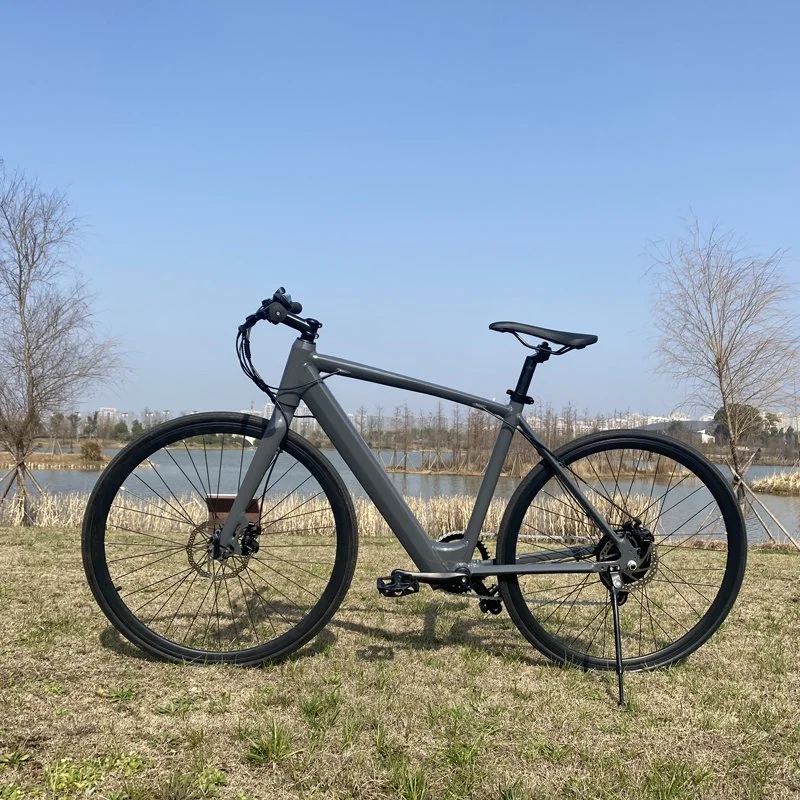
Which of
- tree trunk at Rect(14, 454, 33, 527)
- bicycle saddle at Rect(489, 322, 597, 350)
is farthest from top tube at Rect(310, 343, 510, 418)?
tree trunk at Rect(14, 454, 33, 527)

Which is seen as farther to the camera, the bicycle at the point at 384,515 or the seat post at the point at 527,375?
the seat post at the point at 527,375

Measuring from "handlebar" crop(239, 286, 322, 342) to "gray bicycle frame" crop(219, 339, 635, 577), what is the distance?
0.19 ft

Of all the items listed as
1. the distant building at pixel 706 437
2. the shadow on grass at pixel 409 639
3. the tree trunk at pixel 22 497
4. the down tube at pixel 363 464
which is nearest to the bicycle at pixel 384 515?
the down tube at pixel 363 464

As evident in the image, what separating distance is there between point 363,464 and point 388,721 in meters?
1.05

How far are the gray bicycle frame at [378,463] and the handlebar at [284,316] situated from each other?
0.19 feet

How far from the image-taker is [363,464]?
2.73m

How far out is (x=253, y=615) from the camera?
322 centimetres

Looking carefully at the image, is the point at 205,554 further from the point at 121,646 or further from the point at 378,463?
the point at 378,463

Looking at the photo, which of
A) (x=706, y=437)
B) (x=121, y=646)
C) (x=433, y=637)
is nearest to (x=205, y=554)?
(x=121, y=646)

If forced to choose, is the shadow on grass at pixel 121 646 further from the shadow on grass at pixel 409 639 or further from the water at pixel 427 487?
the water at pixel 427 487

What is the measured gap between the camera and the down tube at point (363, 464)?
2688 millimetres

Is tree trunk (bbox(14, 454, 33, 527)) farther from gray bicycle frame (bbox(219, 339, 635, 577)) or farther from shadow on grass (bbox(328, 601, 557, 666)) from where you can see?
gray bicycle frame (bbox(219, 339, 635, 577))

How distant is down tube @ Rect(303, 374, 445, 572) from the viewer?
2.69 m

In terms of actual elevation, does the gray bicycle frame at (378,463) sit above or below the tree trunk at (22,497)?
above
